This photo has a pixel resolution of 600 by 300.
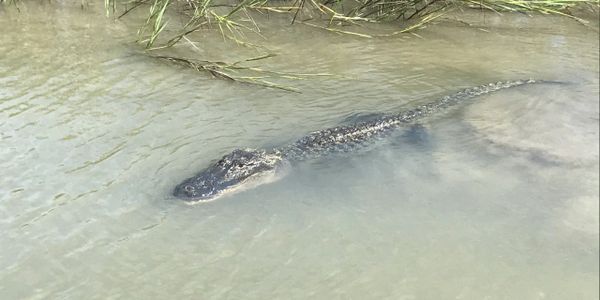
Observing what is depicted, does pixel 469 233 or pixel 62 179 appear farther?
pixel 62 179

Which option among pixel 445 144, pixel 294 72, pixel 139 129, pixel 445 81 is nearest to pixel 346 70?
pixel 294 72

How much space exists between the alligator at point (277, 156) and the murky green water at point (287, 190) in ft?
0.33

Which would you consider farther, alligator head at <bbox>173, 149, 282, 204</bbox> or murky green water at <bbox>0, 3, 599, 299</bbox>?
alligator head at <bbox>173, 149, 282, 204</bbox>

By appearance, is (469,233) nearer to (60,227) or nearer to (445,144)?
(445,144)

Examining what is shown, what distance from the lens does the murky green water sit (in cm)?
374

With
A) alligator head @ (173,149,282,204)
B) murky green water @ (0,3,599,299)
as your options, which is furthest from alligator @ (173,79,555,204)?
murky green water @ (0,3,599,299)

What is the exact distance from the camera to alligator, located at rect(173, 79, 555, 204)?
15.1 feet

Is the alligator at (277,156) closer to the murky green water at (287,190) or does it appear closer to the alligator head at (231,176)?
the alligator head at (231,176)

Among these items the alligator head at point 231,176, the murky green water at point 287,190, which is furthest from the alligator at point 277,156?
the murky green water at point 287,190

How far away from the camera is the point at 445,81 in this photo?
23.2 ft

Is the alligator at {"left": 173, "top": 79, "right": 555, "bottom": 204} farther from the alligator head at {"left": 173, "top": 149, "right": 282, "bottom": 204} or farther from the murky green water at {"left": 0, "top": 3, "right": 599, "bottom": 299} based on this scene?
the murky green water at {"left": 0, "top": 3, "right": 599, "bottom": 299}

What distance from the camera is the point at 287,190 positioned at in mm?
→ 4820

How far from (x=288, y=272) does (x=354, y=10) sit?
5509 millimetres

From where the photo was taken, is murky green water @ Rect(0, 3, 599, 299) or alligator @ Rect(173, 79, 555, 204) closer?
murky green water @ Rect(0, 3, 599, 299)
